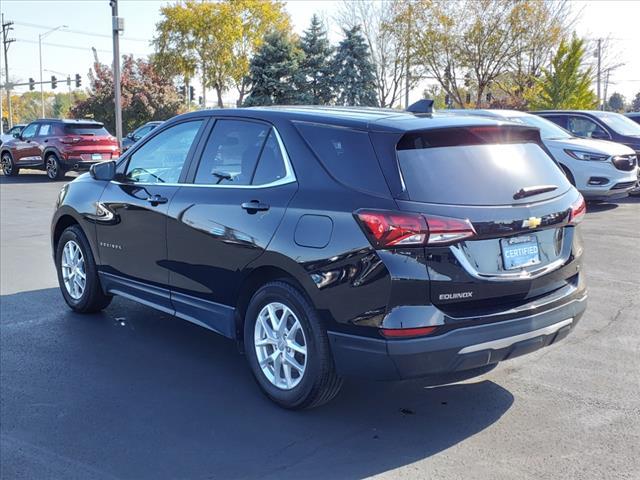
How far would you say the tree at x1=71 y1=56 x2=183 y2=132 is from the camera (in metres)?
42.9

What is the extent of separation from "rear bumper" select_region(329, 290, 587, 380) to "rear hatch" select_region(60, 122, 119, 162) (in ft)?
61.7

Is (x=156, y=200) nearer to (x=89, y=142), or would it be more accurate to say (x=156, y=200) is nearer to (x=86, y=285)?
(x=86, y=285)

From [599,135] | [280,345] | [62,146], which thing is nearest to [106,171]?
[280,345]

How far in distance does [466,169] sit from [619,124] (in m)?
Result: 12.9

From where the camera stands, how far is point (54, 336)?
5.61m

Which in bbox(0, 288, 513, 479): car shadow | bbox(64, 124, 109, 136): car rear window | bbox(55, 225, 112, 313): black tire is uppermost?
bbox(64, 124, 109, 136): car rear window

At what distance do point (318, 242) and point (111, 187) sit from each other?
2.62 meters

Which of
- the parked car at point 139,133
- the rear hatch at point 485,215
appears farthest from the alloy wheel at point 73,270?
the parked car at point 139,133

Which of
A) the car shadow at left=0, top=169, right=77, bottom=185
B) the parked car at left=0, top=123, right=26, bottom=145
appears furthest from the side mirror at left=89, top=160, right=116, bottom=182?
the parked car at left=0, top=123, right=26, bottom=145

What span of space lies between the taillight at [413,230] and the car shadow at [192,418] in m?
1.11

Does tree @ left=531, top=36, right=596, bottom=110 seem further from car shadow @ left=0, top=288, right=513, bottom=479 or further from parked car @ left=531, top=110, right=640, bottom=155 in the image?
car shadow @ left=0, top=288, right=513, bottom=479

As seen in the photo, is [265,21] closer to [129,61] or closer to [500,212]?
[129,61]

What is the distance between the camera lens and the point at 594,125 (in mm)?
14859

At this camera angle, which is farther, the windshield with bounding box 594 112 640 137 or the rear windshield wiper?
the windshield with bounding box 594 112 640 137
